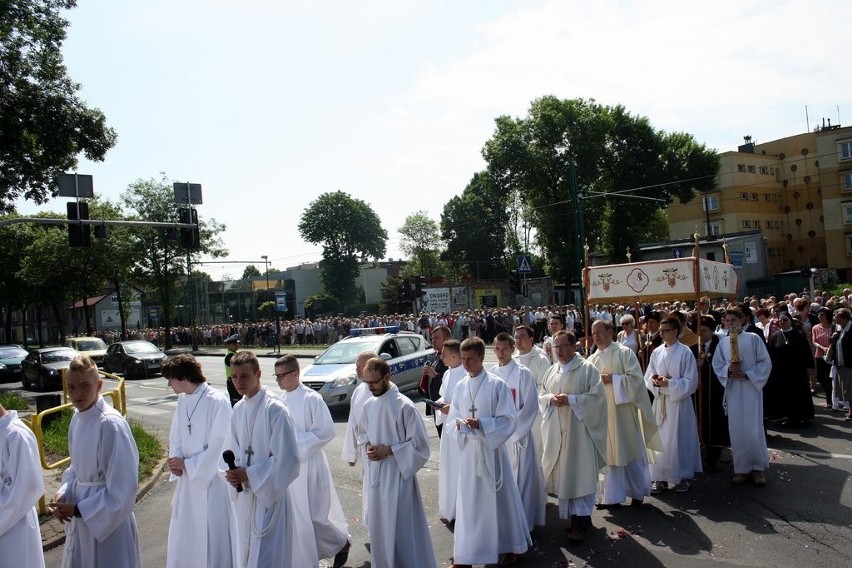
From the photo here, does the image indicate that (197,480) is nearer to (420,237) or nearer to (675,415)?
(675,415)

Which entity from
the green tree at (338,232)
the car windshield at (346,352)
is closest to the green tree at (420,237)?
the green tree at (338,232)

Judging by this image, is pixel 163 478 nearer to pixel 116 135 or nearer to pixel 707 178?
pixel 116 135

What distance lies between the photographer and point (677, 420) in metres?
8.19

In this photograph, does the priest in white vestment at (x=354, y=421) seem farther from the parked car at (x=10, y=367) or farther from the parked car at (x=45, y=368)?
the parked car at (x=10, y=367)

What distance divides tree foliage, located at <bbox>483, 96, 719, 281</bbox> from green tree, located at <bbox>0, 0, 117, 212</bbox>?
29341 millimetres

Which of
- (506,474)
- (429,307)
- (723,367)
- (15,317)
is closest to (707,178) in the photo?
(429,307)

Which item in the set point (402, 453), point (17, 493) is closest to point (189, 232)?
point (402, 453)

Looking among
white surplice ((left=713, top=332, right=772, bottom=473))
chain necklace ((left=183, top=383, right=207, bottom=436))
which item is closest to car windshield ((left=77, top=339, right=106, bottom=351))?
chain necklace ((left=183, top=383, right=207, bottom=436))

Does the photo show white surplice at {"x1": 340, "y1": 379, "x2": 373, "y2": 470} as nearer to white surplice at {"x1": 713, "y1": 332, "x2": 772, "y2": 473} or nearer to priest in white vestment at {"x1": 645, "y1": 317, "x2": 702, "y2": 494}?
priest in white vestment at {"x1": 645, "y1": 317, "x2": 702, "y2": 494}

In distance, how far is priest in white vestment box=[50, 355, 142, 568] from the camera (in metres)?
4.42

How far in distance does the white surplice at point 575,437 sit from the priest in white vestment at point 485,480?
2.44 ft

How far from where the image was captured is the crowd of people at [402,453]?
455cm

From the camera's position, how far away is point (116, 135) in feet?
82.8

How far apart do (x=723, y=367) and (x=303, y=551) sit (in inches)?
208
